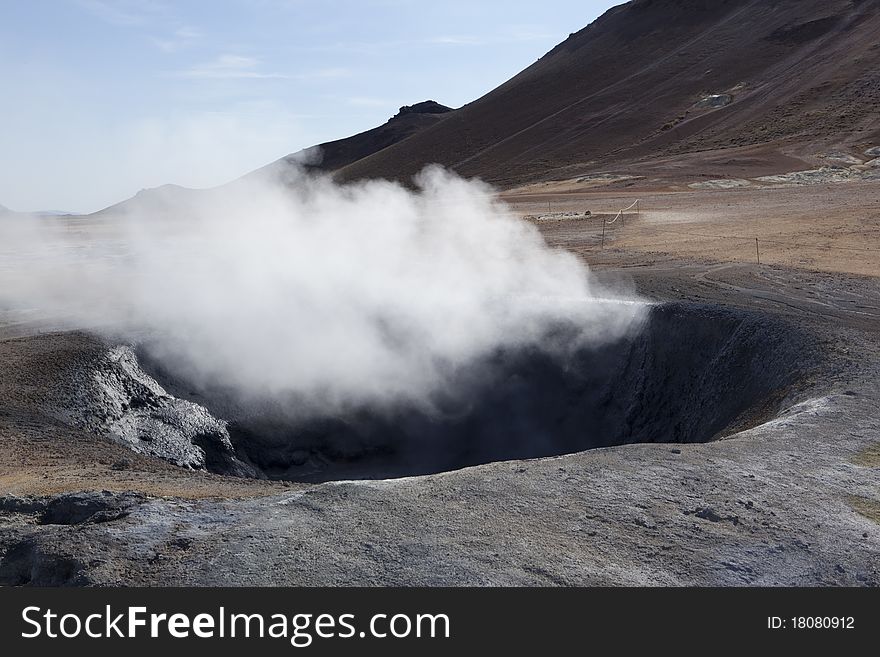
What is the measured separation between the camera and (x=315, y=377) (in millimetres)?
11320

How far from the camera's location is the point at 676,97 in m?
51.2

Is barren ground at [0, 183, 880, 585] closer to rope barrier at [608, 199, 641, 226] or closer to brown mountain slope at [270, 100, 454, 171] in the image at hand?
rope barrier at [608, 199, 641, 226]

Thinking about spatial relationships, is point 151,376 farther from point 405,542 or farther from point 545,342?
point 405,542

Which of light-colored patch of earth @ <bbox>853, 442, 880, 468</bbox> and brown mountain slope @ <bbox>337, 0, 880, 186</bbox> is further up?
brown mountain slope @ <bbox>337, 0, 880, 186</bbox>

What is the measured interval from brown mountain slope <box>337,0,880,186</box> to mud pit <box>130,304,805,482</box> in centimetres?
2590

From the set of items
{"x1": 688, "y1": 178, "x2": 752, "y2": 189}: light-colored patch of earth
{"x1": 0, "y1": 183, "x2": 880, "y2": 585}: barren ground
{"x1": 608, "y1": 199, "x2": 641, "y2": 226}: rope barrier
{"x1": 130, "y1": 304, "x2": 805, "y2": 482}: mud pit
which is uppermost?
{"x1": 688, "y1": 178, "x2": 752, "y2": 189}: light-colored patch of earth

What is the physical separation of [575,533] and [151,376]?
7103 mm

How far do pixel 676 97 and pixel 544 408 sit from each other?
44.3 meters

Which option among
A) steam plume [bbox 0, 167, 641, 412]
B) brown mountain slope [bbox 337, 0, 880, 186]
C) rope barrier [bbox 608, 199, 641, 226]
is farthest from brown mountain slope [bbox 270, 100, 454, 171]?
steam plume [bbox 0, 167, 641, 412]

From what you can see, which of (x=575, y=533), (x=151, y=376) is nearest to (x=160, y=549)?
(x=575, y=533)

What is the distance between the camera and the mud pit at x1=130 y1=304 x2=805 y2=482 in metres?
10.2

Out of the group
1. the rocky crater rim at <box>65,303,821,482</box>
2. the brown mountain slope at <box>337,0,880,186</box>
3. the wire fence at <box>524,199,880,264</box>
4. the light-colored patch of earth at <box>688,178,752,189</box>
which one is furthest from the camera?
the brown mountain slope at <box>337,0,880,186</box>

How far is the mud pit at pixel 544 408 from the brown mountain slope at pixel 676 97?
2590 cm

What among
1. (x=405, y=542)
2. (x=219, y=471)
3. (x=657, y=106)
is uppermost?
(x=657, y=106)
